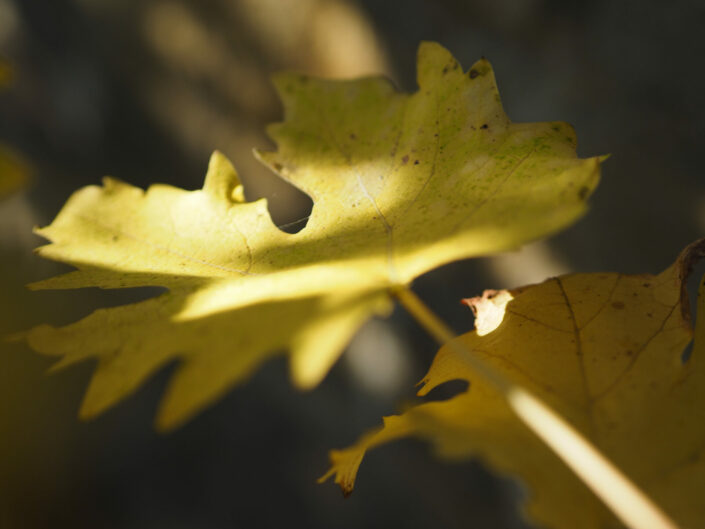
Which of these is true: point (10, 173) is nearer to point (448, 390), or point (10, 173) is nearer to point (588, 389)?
point (588, 389)

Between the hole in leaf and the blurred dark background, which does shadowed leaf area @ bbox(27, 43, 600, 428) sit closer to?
the blurred dark background

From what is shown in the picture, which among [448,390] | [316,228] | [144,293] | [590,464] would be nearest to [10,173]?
[316,228]

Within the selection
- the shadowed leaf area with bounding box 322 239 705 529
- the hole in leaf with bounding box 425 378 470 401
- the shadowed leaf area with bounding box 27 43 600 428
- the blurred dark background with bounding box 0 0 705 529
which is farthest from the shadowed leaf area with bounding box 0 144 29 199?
the hole in leaf with bounding box 425 378 470 401

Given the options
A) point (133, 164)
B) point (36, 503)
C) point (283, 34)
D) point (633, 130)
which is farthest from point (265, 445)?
point (633, 130)

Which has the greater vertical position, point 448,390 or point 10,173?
point 10,173

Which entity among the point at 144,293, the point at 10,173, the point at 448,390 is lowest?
the point at 144,293

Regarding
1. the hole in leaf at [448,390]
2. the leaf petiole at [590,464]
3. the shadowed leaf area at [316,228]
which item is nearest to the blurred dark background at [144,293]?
the hole in leaf at [448,390]
